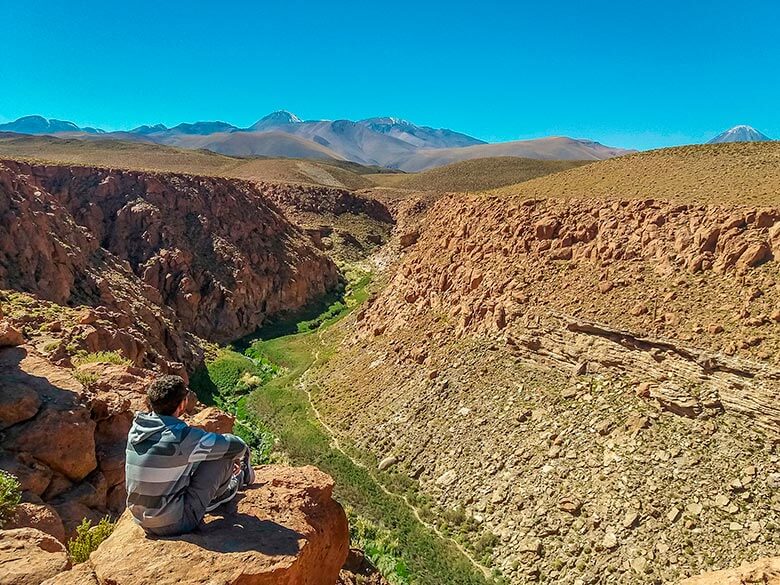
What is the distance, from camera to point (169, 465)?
5.09 meters

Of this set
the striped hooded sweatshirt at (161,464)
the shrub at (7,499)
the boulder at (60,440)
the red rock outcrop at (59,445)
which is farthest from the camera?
the boulder at (60,440)

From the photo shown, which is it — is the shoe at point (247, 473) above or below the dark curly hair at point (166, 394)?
below

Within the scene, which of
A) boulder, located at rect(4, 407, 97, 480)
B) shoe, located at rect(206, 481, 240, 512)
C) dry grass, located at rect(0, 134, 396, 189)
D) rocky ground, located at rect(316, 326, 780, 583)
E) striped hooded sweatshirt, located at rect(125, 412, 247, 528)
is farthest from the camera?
dry grass, located at rect(0, 134, 396, 189)

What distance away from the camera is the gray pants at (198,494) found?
522 cm

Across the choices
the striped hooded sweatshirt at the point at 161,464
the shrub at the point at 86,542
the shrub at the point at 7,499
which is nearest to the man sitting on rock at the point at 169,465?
the striped hooded sweatshirt at the point at 161,464

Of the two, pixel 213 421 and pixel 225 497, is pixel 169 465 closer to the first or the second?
pixel 225 497

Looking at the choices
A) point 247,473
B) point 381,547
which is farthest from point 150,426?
point 381,547

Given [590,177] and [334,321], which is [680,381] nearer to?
[590,177]

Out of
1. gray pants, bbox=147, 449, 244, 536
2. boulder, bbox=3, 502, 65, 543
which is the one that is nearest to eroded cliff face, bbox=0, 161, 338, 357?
boulder, bbox=3, 502, 65, 543

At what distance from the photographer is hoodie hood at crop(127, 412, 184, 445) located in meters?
5.09

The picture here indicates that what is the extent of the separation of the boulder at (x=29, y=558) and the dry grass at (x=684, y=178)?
2650cm

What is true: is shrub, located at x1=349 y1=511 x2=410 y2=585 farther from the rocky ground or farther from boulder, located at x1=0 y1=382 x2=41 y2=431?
boulder, located at x1=0 y1=382 x2=41 y2=431

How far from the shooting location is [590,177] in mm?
35188

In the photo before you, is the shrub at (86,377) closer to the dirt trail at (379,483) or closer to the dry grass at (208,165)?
the dirt trail at (379,483)
